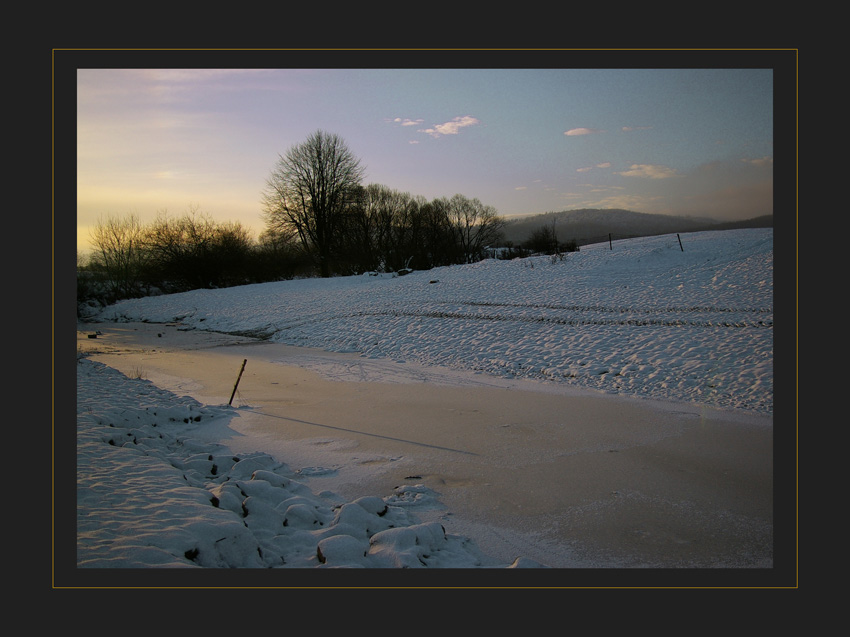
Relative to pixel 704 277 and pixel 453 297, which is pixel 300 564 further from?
pixel 704 277

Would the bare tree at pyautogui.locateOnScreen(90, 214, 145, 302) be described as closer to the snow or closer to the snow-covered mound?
the snow

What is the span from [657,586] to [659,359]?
798 centimetres

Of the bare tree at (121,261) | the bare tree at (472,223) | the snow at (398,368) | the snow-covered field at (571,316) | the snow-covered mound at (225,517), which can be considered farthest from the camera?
the bare tree at (472,223)

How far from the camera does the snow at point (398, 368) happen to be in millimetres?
3580

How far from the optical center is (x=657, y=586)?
2770mm

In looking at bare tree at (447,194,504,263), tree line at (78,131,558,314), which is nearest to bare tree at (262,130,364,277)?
tree line at (78,131,558,314)

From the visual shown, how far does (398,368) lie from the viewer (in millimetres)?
11812

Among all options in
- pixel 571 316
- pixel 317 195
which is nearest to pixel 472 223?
pixel 317 195

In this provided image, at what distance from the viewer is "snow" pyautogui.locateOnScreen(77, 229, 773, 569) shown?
3.58m

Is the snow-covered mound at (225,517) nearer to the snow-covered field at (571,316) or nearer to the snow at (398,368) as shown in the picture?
the snow at (398,368)

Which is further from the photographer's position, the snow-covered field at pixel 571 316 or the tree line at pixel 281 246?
the tree line at pixel 281 246

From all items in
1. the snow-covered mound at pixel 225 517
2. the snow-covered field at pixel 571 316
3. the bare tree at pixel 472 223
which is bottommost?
the snow-covered mound at pixel 225 517

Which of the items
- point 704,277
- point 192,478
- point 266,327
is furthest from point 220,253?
point 192,478

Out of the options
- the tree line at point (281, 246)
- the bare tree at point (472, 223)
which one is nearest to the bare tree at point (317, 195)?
the tree line at point (281, 246)
